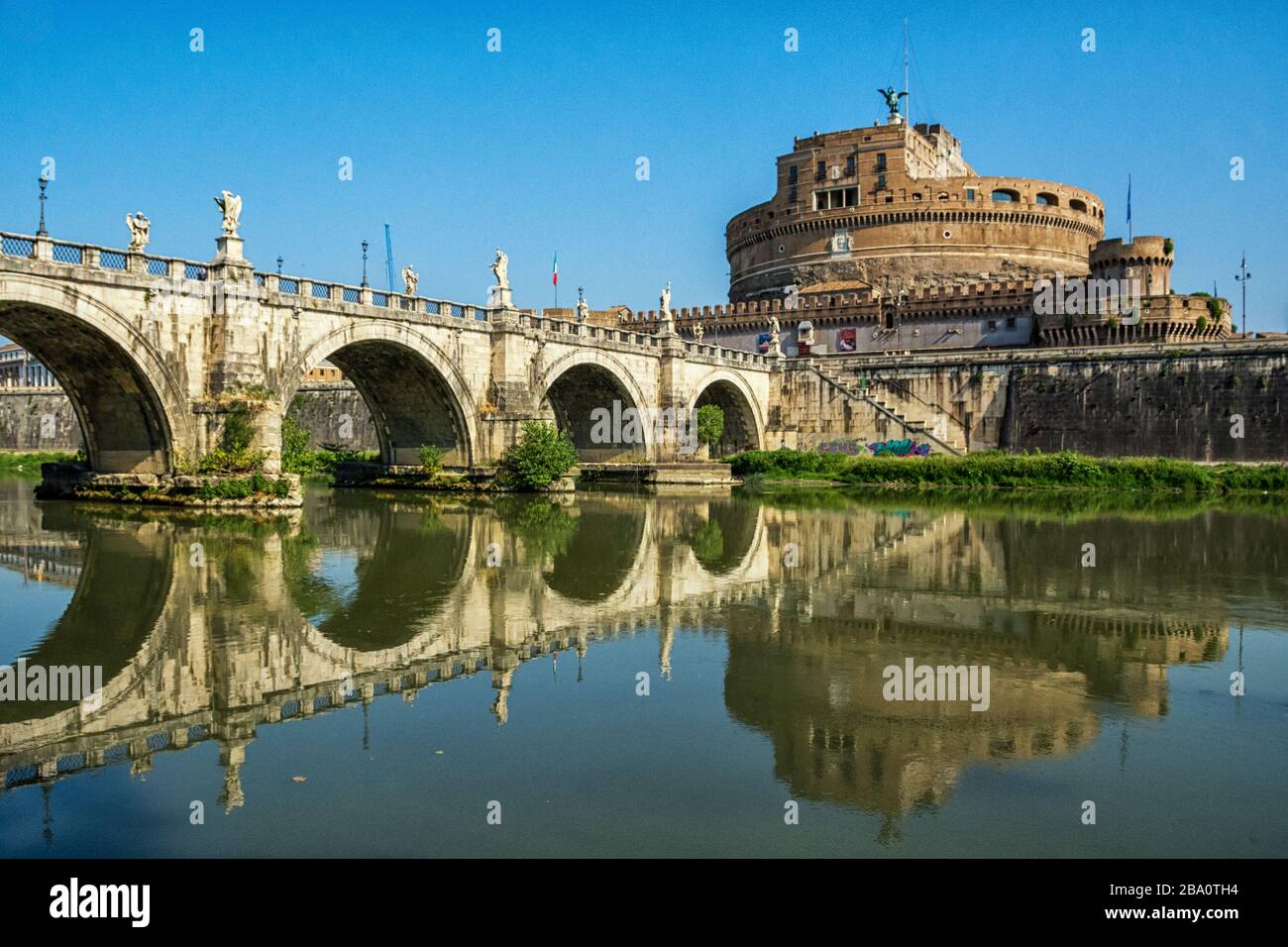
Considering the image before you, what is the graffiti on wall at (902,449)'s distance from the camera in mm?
54625

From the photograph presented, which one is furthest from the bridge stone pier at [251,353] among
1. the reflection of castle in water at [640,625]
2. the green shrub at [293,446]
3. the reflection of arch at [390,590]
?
the reflection of arch at [390,590]

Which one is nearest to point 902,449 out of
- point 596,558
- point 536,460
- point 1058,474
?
point 1058,474

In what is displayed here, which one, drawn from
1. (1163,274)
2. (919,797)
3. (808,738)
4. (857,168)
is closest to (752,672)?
(808,738)

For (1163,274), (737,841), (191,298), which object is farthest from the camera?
(1163,274)

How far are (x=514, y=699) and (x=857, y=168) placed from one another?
71.6 metres

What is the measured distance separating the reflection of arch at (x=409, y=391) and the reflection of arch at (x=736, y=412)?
2099 cm

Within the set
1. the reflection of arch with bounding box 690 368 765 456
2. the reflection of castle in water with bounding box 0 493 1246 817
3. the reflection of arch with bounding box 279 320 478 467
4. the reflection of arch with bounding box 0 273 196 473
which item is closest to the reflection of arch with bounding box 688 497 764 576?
the reflection of castle in water with bounding box 0 493 1246 817

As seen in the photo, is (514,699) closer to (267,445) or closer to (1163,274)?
(267,445)

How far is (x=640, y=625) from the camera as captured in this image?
13727mm

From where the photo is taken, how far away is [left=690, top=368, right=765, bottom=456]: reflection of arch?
2311 inches

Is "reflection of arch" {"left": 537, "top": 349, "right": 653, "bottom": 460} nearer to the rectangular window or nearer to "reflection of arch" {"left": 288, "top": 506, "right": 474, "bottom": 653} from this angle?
"reflection of arch" {"left": 288, "top": 506, "right": 474, "bottom": 653}

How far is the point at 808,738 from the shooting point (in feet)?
28.9

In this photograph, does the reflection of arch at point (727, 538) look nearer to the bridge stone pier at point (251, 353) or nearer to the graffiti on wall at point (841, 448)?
the bridge stone pier at point (251, 353)

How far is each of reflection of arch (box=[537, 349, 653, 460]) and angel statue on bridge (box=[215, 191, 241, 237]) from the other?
61.6ft
